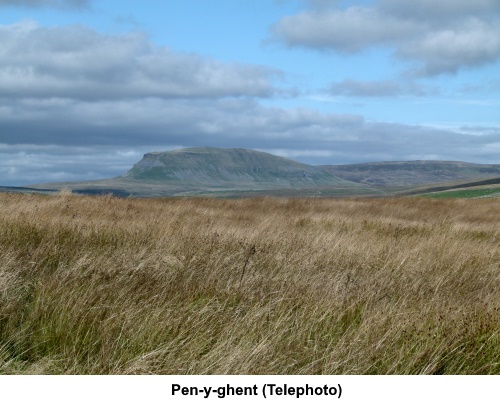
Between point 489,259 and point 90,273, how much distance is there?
238 inches

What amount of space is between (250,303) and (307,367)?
1506mm

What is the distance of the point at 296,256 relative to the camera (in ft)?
26.1

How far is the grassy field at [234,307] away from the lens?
390 centimetres

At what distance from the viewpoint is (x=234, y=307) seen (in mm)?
5078

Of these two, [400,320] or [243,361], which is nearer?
[243,361]

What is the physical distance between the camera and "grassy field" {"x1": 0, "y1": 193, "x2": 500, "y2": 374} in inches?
154

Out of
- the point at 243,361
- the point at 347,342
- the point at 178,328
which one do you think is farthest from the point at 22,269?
the point at 347,342

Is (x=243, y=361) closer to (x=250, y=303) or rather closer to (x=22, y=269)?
(x=250, y=303)

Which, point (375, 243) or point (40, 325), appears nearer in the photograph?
point (40, 325)

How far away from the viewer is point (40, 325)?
436 cm

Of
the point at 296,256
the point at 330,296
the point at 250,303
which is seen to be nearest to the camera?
the point at 250,303

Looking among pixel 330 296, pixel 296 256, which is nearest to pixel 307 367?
pixel 330 296

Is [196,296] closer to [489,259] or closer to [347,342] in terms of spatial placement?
[347,342]

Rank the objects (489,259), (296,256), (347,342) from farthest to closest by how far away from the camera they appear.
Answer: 1. (489,259)
2. (296,256)
3. (347,342)
